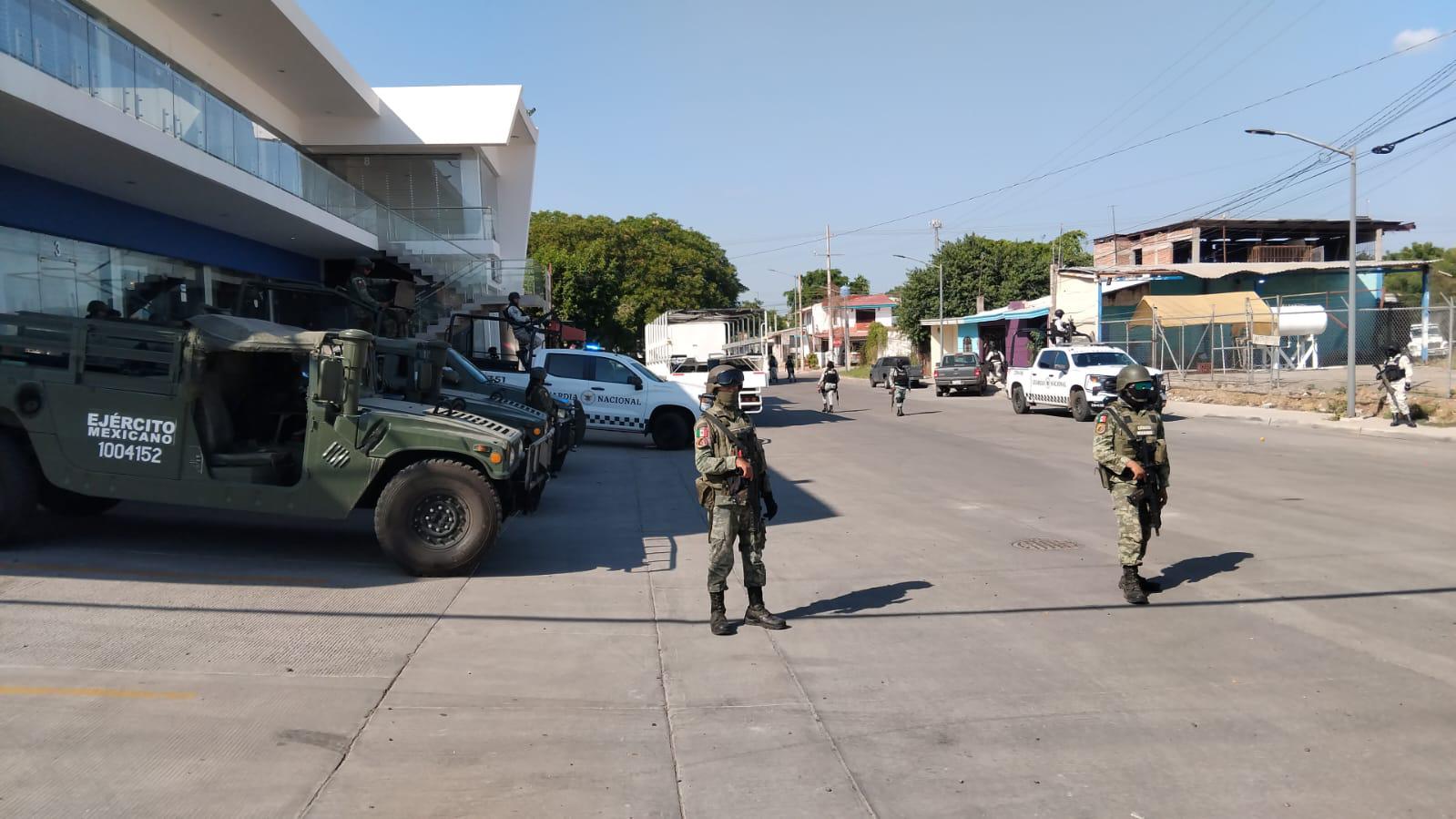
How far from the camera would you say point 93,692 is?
509cm

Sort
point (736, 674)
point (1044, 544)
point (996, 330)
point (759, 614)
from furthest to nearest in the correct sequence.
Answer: point (996, 330) < point (1044, 544) < point (759, 614) < point (736, 674)

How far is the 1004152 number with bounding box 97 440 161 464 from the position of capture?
24.8 ft

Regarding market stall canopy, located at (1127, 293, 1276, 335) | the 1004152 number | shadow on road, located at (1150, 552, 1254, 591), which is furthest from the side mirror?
market stall canopy, located at (1127, 293, 1276, 335)

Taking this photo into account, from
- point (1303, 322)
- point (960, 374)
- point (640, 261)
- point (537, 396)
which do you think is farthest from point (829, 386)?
point (640, 261)

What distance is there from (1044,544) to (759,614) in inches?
151

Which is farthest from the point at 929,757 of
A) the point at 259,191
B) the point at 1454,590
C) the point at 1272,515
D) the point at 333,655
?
the point at 259,191

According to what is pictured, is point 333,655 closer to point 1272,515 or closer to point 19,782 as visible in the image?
point 19,782

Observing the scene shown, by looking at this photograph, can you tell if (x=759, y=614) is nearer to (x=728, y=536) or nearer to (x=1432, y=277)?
(x=728, y=536)

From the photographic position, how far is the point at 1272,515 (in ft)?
34.5

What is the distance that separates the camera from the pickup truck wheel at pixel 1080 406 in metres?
23.5

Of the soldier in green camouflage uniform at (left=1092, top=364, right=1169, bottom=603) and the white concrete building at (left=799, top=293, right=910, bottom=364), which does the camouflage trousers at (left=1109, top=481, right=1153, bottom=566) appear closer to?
the soldier in green camouflage uniform at (left=1092, top=364, right=1169, bottom=603)

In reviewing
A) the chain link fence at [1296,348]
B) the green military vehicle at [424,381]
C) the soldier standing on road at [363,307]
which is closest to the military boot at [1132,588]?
the green military vehicle at [424,381]

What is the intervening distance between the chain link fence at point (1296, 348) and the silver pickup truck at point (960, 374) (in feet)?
16.5

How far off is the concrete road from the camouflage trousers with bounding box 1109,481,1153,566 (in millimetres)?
394
